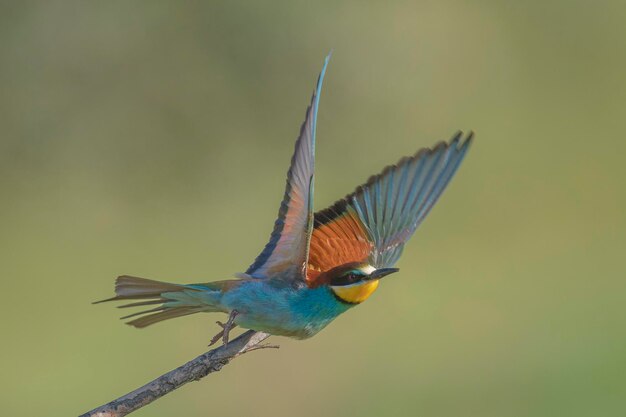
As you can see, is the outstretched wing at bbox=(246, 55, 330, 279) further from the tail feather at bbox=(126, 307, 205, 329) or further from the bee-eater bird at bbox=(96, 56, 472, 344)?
the tail feather at bbox=(126, 307, 205, 329)

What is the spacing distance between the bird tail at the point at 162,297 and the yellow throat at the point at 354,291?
0.21m

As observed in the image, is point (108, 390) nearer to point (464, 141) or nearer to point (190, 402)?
point (190, 402)

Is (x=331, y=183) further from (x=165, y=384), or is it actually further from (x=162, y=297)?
(x=165, y=384)

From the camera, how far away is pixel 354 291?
1.88 m

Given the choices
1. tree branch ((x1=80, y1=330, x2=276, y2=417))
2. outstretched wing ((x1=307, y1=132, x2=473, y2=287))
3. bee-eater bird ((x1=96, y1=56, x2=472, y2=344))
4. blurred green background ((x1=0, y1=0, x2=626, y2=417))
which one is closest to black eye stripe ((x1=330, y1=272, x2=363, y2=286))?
bee-eater bird ((x1=96, y1=56, x2=472, y2=344))

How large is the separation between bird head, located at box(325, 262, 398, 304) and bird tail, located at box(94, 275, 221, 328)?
204mm

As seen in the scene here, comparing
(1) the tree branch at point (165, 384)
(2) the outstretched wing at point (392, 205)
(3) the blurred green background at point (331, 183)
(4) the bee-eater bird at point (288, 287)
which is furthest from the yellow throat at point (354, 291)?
(3) the blurred green background at point (331, 183)

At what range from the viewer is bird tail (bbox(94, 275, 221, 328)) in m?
1.89

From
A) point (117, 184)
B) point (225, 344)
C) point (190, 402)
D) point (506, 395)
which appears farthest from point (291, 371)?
point (225, 344)

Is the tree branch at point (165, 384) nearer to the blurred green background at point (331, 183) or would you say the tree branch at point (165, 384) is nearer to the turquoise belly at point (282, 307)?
the turquoise belly at point (282, 307)

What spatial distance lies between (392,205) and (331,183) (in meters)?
2.58

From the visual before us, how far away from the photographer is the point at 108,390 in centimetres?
381

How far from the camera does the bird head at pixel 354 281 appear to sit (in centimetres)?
187

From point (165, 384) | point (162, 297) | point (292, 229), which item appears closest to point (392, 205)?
point (292, 229)
